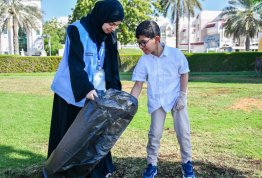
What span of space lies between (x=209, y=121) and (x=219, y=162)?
2.68m

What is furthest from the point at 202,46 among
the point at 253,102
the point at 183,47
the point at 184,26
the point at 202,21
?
the point at 253,102

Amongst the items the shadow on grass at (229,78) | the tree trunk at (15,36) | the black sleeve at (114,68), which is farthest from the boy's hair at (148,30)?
the tree trunk at (15,36)

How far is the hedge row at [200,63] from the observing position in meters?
26.3

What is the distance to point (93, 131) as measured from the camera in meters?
2.57

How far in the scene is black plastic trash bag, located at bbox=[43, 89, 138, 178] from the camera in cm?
257

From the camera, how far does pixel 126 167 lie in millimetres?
4008

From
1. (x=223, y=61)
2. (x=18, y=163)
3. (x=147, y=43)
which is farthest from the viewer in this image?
(x=223, y=61)

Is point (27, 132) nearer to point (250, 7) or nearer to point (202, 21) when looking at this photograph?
point (250, 7)

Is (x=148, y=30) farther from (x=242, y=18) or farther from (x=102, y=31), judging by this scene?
(x=242, y=18)

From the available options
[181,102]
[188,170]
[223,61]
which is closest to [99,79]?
[181,102]

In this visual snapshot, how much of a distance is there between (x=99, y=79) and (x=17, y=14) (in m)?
36.5

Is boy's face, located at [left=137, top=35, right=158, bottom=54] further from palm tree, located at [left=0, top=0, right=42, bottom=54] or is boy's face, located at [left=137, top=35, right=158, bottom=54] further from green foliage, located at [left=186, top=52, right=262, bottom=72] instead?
palm tree, located at [left=0, top=0, right=42, bottom=54]

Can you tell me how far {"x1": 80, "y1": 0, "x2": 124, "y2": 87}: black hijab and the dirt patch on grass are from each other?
5527 millimetres

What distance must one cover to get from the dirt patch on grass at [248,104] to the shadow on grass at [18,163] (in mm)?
5174
